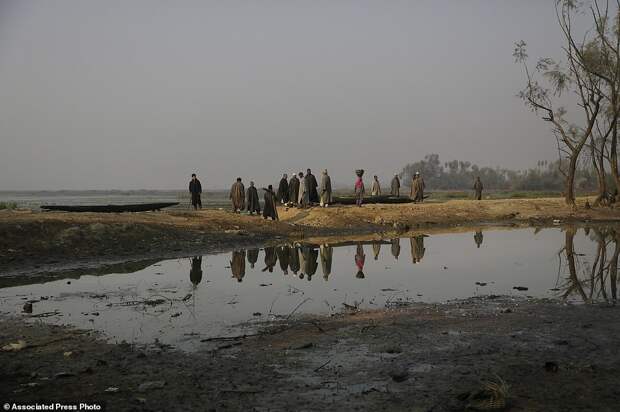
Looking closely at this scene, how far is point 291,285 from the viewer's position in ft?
36.4

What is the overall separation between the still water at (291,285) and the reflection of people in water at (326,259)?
1.0 inches

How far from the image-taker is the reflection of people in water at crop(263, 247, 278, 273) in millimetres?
13691

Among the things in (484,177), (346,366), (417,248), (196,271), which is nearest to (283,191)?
(417,248)

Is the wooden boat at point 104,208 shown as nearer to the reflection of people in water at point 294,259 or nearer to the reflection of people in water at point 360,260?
the reflection of people in water at point 294,259

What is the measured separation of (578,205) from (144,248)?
86.7ft

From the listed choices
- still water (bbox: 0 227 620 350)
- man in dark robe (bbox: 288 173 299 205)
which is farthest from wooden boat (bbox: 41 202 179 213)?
still water (bbox: 0 227 620 350)

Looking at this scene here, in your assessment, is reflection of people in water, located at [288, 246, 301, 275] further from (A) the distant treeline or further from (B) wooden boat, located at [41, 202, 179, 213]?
(A) the distant treeline

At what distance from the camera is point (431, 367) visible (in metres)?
5.66

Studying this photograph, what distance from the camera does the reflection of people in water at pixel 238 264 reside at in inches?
489

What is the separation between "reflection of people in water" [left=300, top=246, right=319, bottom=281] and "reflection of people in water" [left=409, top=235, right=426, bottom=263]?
2.80m

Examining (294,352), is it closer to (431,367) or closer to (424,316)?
(431,367)

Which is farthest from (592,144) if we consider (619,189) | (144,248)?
(144,248)

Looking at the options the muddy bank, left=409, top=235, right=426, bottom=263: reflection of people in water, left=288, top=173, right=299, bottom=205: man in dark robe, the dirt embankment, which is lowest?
the muddy bank

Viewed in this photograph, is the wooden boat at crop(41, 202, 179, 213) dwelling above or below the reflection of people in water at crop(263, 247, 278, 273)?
above
